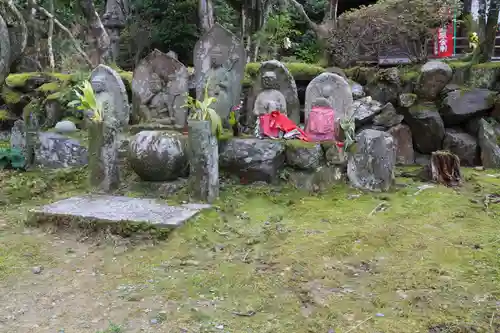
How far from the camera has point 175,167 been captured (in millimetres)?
5445

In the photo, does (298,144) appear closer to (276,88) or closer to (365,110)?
(276,88)

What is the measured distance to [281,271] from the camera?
3480 mm

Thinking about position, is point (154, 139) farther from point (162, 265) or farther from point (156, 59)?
point (162, 265)

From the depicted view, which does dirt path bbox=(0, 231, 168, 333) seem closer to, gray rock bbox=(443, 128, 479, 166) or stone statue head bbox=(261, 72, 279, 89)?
stone statue head bbox=(261, 72, 279, 89)

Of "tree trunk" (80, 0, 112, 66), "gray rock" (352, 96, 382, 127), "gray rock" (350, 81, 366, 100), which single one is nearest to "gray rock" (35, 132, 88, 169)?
"tree trunk" (80, 0, 112, 66)

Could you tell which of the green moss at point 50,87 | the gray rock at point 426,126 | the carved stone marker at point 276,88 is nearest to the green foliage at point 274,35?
the gray rock at point 426,126

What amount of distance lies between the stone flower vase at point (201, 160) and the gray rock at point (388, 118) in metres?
3.64

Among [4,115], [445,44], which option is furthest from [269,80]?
[445,44]

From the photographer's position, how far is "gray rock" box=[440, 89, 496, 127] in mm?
7484

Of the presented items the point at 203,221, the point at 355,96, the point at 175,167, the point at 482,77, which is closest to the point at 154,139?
the point at 175,167

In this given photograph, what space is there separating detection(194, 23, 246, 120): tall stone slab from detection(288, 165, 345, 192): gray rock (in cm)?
133

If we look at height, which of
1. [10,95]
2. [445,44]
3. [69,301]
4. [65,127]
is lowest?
[69,301]

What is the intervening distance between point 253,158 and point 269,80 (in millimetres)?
1173

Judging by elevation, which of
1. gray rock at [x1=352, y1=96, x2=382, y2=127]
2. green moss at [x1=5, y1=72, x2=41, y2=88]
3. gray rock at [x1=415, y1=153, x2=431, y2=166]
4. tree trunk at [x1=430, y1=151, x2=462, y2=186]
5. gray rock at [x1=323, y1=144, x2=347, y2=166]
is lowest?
gray rock at [x1=415, y1=153, x2=431, y2=166]
